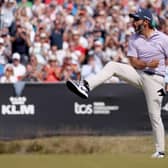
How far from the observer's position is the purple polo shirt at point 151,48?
10906 millimetres

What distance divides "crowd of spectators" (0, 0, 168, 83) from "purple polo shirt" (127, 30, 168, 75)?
21.7 ft

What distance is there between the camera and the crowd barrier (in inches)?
639

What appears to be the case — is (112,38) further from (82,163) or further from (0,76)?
(82,163)

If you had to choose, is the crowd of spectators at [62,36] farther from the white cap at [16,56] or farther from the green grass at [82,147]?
the green grass at [82,147]

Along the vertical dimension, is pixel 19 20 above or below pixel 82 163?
above

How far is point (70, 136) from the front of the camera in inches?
632

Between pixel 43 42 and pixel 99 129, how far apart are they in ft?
10.7

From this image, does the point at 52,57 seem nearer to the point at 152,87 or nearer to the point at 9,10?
the point at 9,10

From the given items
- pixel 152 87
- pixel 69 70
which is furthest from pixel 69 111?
pixel 152 87

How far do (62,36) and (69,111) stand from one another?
327 centimetres

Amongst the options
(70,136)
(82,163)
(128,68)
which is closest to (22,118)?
(70,136)

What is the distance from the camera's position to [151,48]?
10906mm

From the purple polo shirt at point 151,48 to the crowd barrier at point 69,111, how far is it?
523cm

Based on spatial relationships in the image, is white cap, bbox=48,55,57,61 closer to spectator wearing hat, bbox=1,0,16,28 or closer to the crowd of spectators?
the crowd of spectators
